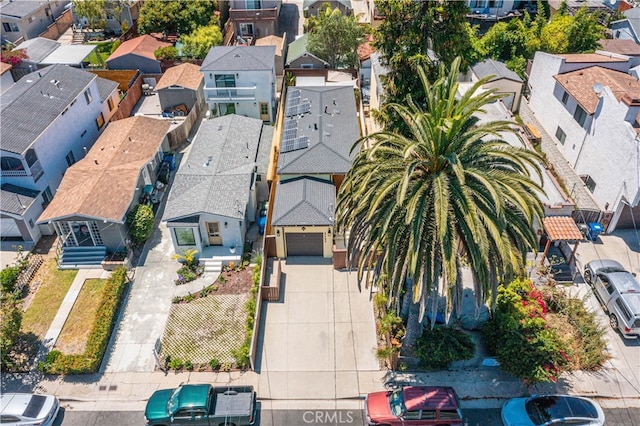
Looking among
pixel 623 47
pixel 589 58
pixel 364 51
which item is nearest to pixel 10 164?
pixel 364 51

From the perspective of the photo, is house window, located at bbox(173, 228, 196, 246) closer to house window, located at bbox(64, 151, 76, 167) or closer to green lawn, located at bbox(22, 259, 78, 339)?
green lawn, located at bbox(22, 259, 78, 339)

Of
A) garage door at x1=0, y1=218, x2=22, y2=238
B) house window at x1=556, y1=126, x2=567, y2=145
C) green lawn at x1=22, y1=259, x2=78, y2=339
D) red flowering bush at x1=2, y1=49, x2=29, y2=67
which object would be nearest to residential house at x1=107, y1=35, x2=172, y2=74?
red flowering bush at x1=2, y1=49, x2=29, y2=67

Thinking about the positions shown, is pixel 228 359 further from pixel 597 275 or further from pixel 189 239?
pixel 597 275

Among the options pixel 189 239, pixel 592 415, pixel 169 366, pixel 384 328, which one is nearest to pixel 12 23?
pixel 189 239

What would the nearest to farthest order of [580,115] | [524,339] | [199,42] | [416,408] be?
[416,408], [524,339], [580,115], [199,42]

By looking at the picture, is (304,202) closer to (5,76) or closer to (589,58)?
(589,58)

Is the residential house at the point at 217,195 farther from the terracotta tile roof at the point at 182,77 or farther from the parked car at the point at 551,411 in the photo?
the parked car at the point at 551,411
